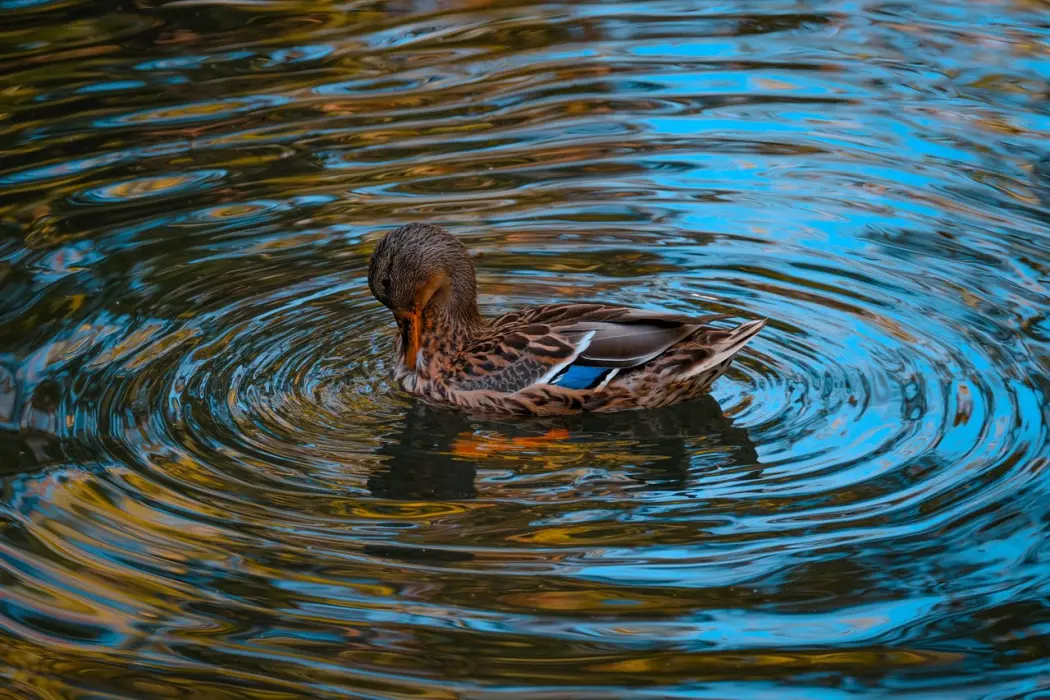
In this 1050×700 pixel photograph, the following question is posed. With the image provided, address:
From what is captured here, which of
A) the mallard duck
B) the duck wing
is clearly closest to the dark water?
the mallard duck

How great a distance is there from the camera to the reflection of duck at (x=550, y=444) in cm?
749

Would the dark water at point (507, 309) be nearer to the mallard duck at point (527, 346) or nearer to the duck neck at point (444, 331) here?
the mallard duck at point (527, 346)

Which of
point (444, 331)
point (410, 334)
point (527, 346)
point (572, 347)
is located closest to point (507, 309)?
point (444, 331)

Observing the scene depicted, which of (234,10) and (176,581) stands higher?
(234,10)

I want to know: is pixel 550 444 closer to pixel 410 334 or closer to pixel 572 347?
pixel 572 347

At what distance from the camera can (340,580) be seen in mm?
6500

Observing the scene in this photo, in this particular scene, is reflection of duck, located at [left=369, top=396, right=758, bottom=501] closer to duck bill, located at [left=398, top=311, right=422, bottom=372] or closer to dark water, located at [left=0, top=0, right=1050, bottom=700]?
dark water, located at [left=0, top=0, right=1050, bottom=700]

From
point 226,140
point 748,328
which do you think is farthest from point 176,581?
point 226,140

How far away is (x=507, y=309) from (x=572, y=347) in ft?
4.83

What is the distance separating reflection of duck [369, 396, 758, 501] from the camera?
7492 millimetres

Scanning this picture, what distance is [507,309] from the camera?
31.8ft

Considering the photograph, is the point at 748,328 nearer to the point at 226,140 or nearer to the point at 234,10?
the point at 226,140

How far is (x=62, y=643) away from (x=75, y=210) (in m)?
5.27

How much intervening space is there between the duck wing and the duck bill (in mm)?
256
